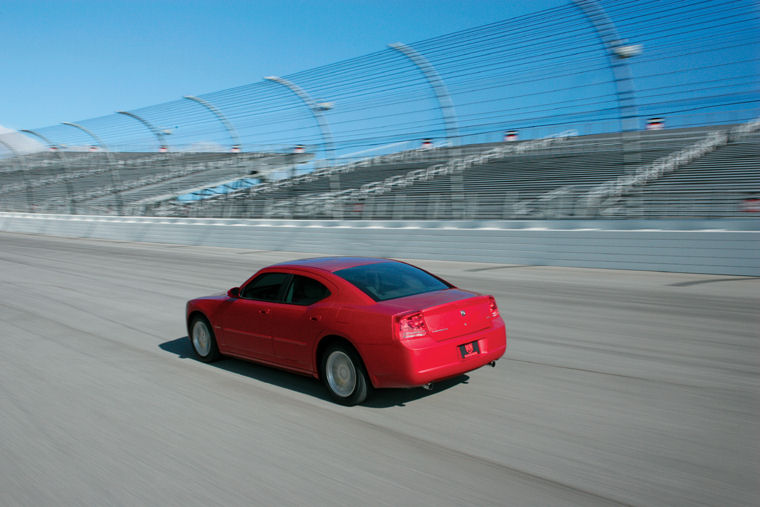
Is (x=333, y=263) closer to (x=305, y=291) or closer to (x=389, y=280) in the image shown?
(x=305, y=291)

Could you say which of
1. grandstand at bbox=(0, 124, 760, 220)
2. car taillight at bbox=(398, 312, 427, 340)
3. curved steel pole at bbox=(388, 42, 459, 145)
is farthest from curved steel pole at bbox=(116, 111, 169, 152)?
car taillight at bbox=(398, 312, 427, 340)

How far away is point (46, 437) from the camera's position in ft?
15.4

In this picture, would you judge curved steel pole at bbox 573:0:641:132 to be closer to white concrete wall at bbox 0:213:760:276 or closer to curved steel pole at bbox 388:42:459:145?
white concrete wall at bbox 0:213:760:276

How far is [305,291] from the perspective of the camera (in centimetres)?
571

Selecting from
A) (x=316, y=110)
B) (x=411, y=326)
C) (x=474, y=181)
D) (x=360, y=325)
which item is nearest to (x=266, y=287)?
(x=360, y=325)

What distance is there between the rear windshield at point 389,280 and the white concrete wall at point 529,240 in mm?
8268

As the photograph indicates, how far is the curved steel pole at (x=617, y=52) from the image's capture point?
12906 millimetres

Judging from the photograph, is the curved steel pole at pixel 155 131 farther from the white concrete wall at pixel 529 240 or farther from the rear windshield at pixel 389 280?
the rear windshield at pixel 389 280

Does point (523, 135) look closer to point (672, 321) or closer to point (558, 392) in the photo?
point (672, 321)

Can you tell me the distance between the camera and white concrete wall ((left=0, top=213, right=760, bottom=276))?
39.1 ft

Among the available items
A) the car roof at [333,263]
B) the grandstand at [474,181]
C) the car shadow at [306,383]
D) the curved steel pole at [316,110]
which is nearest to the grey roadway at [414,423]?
the car shadow at [306,383]

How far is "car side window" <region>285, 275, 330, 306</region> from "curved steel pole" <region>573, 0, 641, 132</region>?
389 inches

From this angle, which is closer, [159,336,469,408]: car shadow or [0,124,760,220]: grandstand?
[159,336,469,408]: car shadow

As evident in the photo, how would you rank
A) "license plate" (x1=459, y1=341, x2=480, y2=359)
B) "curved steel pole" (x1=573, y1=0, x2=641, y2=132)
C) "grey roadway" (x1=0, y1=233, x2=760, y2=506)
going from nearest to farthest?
"grey roadway" (x1=0, y1=233, x2=760, y2=506) → "license plate" (x1=459, y1=341, x2=480, y2=359) → "curved steel pole" (x1=573, y1=0, x2=641, y2=132)
